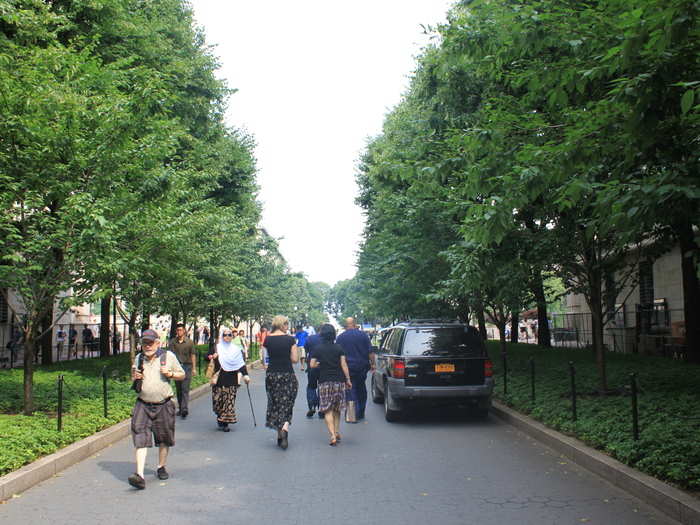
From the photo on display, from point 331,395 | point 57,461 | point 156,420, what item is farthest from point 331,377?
point 57,461

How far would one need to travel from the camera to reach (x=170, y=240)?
12.9m

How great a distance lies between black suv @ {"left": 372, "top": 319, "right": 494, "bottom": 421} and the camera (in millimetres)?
11469

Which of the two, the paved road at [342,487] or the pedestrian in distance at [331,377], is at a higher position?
the pedestrian in distance at [331,377]

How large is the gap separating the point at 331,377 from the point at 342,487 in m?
3.15

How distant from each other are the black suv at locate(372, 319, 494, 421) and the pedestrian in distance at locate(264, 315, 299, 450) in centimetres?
265

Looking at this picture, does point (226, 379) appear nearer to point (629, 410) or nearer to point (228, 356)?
point (228, 356)

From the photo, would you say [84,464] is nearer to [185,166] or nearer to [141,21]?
[185,166]

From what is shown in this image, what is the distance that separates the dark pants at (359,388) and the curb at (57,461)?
3934 mm

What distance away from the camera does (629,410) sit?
9742mm

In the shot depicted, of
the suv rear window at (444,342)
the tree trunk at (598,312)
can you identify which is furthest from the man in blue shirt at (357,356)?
the tree trunk at (598,312)

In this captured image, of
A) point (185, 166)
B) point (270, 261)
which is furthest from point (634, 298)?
point (185, 166)

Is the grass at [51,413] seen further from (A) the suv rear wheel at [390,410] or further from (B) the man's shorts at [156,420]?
(A) the suv rear wheel at [390,410]

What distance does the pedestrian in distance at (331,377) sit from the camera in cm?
963

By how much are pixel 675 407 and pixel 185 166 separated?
15.4 metres
